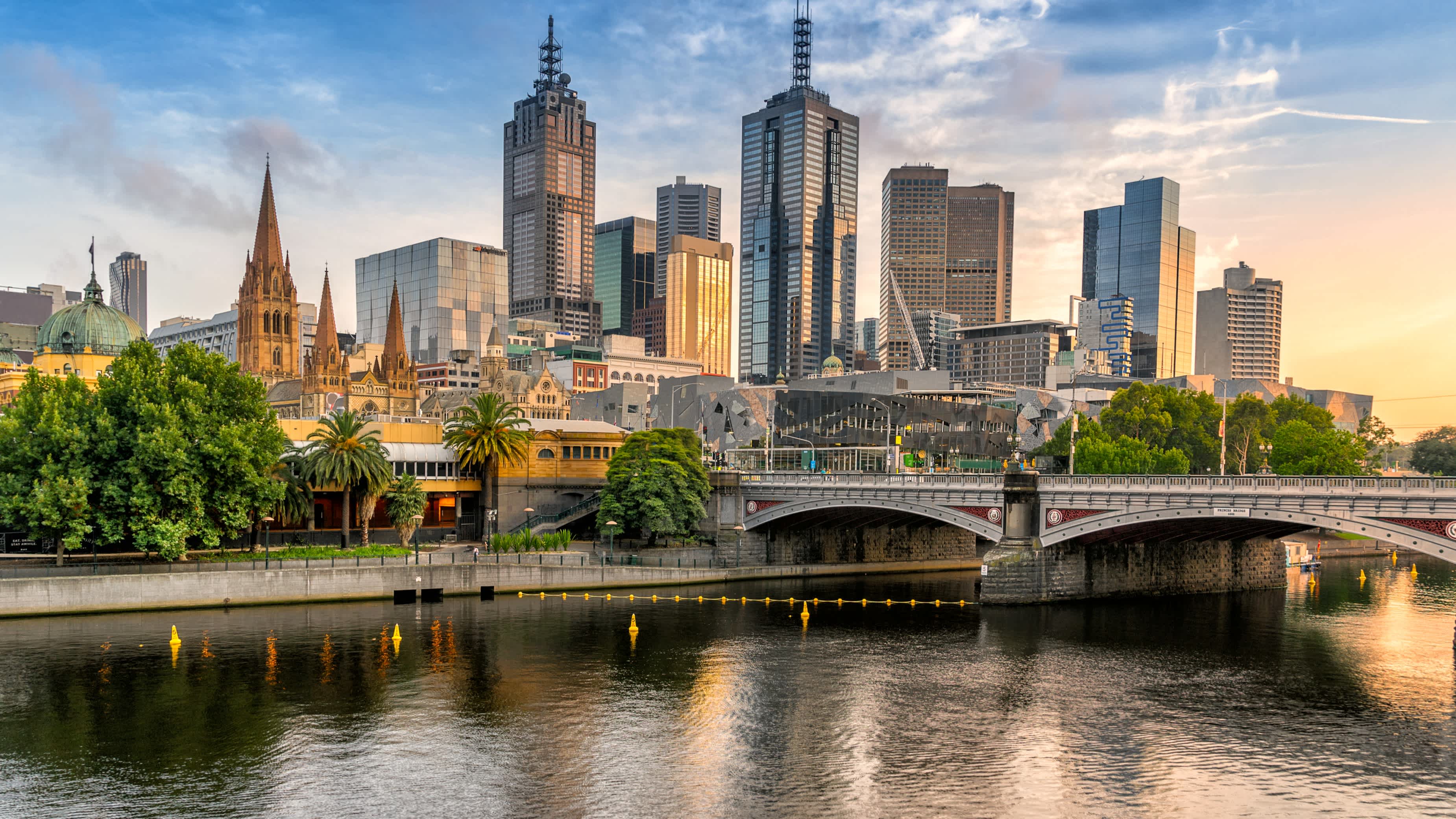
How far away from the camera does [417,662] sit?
57.3 m

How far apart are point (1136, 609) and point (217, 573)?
62.4 metres

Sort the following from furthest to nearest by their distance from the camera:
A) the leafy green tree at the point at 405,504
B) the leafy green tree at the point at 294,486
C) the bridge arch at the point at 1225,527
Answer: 1. the leafy green tree at the point at 405,504
2. the leafy green tree at the point at 294,486
3. the bridge arch at the point at 1225,527

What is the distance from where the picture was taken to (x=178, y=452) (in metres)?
71.1

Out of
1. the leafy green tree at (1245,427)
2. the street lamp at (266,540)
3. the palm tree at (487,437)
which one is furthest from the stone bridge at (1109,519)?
the leafy green tree at (1245,427)

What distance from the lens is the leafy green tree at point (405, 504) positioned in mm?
89812

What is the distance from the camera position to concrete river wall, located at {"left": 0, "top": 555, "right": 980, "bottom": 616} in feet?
220

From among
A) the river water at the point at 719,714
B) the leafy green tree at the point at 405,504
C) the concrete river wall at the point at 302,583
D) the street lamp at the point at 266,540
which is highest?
the leafy green tree at the point at 405,504

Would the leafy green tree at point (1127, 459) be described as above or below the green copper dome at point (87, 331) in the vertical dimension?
below

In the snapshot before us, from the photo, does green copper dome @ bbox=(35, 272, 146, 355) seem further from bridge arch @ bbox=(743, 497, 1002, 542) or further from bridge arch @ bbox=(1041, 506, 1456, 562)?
bridge arch @ bbox=(1041, 506, 1456, 562)

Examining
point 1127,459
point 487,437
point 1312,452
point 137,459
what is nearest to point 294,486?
point 137,459

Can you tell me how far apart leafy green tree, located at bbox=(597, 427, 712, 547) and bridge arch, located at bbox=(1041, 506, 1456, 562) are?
3026 cm

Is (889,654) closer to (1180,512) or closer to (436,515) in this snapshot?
(1180,512)

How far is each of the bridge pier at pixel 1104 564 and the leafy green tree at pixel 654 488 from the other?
2538 centimetres

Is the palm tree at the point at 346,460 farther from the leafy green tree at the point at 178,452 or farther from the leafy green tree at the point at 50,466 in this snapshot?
the leafy green tree at the point at 50,466
